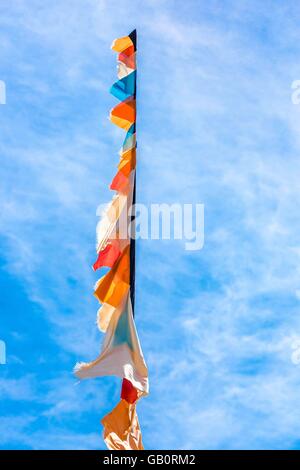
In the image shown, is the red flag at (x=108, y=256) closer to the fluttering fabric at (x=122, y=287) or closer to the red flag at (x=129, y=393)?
the fluttering fabric at (x=122, y=287)

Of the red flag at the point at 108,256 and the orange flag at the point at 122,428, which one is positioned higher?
the red flag at the point at 108,256

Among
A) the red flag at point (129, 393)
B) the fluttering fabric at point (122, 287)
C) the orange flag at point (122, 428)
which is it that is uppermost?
the fluttering fabric at point (122, 287)

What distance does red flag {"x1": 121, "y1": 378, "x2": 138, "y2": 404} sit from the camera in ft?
67.7

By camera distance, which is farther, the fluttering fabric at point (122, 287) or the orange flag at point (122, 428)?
the fluttering fabric at point (122, 287)

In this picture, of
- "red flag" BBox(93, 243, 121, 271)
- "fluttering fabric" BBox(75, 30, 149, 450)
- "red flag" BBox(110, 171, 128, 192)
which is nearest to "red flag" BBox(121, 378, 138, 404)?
"fluttering fabric" BBox(75, 30, 149, 450)

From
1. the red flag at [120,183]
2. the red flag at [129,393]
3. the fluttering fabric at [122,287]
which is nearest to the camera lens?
the fluttering fabric at [122,287]

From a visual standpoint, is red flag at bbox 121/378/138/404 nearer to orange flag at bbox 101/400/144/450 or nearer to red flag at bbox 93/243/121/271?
orange flag at bbox 101/400/144/450

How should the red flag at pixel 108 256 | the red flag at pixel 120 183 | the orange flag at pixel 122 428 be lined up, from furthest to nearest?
the red flag at pixel 120 183 < the red flag at pixel 108 256 < the orange flag at pixel 122 428

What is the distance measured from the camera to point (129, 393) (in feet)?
67.9

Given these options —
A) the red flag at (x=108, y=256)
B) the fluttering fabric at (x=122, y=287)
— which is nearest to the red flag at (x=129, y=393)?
the fluttering fabric at (x=122, y=287)

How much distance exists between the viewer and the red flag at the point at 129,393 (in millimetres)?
20641

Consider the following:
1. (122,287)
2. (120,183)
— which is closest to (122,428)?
(122,287)
